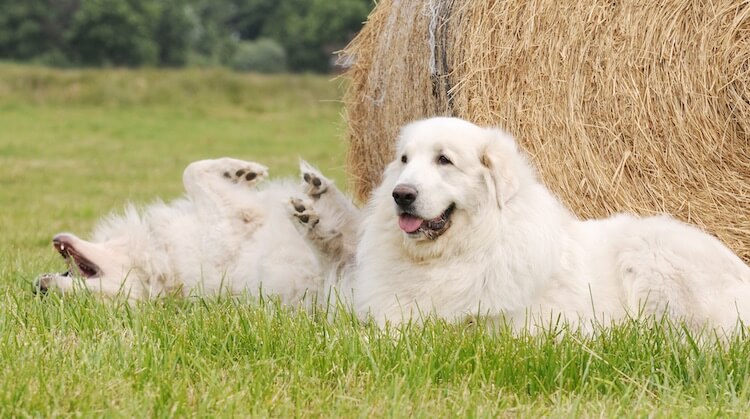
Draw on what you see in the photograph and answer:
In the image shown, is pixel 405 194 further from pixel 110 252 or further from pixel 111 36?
pixel 111 36

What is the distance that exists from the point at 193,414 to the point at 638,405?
1320mm

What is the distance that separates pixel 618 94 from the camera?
4.83 metres

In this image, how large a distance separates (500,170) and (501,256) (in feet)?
1.17

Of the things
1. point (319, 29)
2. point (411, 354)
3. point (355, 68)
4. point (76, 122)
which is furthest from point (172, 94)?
point (319, 29)

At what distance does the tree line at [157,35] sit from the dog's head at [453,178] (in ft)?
114

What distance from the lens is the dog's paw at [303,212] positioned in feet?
16.2

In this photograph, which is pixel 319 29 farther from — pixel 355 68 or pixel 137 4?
pixel 355 68

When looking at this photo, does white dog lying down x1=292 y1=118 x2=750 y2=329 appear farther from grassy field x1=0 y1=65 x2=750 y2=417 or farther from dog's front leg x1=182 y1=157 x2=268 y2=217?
dog's front leg x1=182 y1=157 x2=268 y2=217

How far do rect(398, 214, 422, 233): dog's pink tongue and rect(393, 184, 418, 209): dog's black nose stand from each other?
65 mm

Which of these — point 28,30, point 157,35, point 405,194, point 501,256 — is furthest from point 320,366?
point 157,35

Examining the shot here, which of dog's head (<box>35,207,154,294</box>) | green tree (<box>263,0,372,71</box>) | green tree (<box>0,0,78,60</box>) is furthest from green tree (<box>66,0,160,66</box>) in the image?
dog's head (<box>35,207,154,294</box>)

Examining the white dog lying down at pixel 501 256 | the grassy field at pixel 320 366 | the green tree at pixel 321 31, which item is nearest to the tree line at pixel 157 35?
the green tree at pixel 321 31

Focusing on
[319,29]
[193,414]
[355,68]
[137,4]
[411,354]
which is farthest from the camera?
[319,29]

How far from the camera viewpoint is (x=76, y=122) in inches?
700
